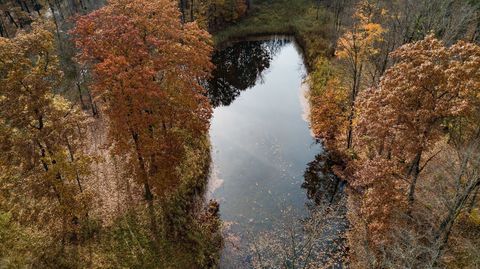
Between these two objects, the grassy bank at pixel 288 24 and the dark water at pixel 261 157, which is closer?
the dark water at pixel 261 157

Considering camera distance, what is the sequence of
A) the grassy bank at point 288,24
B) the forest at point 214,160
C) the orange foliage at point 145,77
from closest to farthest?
the forest at point 214,160 < the orange foliage at point 145,77 < the grassy bank at point 288,24

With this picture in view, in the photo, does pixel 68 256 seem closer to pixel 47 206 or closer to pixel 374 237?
pixel 47 206

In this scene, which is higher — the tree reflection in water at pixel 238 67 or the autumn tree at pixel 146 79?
the autumn tree at pixel 146 79

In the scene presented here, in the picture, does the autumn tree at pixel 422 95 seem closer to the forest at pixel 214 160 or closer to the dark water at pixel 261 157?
the forest at pixel 214 160

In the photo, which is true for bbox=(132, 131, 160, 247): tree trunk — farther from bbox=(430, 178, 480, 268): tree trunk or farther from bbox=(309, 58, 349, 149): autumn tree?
bbox=(309, 58, 349, 149): autumn tree

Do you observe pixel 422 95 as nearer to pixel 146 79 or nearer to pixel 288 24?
pixel 146 79

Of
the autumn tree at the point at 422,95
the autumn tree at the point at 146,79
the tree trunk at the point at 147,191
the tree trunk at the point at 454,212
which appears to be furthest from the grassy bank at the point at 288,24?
the tree trunk at the point at 454,212

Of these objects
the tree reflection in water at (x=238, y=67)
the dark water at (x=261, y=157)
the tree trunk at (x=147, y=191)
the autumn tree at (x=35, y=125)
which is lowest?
the dark water at (x=261, y=157)
